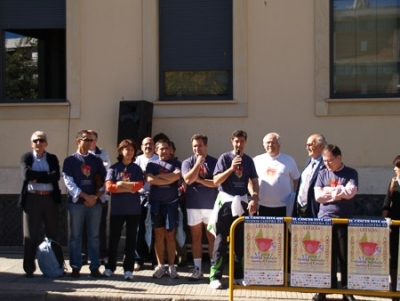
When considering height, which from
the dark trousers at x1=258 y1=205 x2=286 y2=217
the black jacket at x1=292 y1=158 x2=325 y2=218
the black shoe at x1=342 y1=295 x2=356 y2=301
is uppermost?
the black jacket at x1=292 y1=158 x2=325 y2=218

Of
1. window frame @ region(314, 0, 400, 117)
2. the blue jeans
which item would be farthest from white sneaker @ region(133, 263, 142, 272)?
window frame @ region(314, 0, 400, 117)

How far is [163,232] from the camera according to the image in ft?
29.5

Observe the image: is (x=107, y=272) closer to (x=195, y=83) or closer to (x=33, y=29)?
(x=195, y=83)

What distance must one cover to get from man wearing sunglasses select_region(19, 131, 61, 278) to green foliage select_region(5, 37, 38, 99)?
8.86ft

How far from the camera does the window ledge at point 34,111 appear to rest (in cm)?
1094

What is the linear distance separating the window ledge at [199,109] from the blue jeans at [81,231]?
2.48 m

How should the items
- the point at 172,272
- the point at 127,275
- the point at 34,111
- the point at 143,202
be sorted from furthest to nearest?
the point at 34,111 → the point at 143,202 → the point at 172,272 → the point at 127,275

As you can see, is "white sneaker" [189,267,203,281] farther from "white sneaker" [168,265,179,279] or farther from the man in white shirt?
the man in white shirt

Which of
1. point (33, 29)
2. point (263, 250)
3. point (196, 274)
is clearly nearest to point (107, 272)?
point (196, 274)

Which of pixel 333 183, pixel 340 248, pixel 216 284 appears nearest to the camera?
pixel 340 248

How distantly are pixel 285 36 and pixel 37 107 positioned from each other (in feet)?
14.2

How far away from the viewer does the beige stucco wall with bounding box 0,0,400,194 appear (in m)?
10.5

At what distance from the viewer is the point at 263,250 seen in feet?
23.9

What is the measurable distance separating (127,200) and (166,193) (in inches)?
22.8
